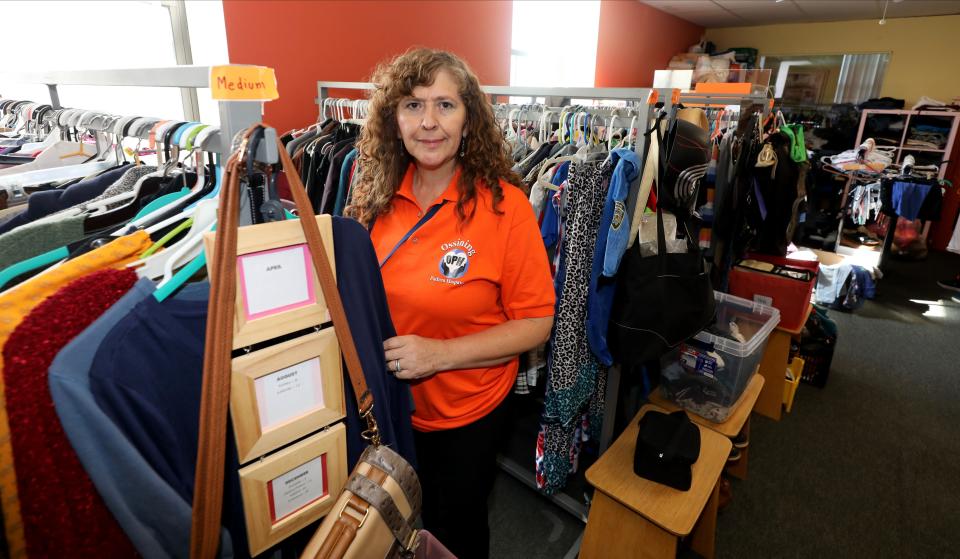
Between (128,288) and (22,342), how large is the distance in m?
0.12

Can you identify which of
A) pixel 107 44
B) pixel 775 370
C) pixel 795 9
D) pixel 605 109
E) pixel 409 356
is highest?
pixel 795 9

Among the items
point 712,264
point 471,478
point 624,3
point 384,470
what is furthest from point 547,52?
point 384,470

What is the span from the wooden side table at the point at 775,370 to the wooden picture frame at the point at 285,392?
8.47 ft

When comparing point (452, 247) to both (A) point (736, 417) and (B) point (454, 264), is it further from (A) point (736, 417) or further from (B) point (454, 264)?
(A) point (736, 417)

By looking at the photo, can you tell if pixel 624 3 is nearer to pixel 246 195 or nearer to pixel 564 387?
pixel 564 387

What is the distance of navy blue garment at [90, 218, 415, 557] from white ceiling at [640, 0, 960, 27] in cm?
719

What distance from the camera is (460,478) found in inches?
52.8

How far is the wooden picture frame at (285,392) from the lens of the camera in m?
0.64

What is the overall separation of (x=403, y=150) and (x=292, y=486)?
35.0 inches

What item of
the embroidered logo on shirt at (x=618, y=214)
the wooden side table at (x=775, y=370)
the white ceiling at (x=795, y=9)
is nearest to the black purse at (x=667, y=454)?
the embroidered logo on shirt at (x=618, y=214)

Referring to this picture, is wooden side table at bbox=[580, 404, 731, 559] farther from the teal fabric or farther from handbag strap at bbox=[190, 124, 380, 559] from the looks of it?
the teal fabric

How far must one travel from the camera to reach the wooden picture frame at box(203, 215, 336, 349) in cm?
62

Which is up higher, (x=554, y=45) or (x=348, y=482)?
(x=554, y=45)

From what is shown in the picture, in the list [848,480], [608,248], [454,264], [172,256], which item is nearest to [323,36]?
[608,248]
